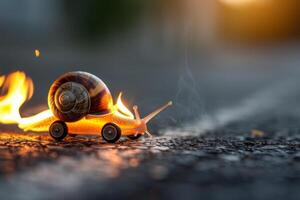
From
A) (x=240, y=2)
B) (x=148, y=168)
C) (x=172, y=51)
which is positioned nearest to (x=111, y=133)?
(x=148, y=168)

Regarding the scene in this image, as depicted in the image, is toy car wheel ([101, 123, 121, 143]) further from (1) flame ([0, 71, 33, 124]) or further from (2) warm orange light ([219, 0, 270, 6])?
(2) warm orange light ([219, 0, 270, 6])

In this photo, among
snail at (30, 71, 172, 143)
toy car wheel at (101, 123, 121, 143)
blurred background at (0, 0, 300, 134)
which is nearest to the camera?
toy car wheel at (101, 123, 121, 143)

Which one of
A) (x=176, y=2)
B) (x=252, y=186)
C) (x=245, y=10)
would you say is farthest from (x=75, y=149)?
(x=245, y=10)

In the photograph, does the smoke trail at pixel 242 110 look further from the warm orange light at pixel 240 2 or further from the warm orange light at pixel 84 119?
the warm orange light at pixel 240 2

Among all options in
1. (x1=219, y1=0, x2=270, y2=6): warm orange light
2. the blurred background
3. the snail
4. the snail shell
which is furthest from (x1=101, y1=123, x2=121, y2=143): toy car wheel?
(x1=219, y1=0, x2=270, y2=6): warm orange light

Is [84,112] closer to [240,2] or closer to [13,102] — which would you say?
[13,102]

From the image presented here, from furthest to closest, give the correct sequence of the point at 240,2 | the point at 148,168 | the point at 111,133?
the point at 240,2
the point at 111,133
the point at 148,168
